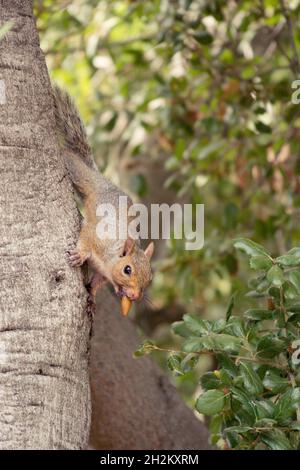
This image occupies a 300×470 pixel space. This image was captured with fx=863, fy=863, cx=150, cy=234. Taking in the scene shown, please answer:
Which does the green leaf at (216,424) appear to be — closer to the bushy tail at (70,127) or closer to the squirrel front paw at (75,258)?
the squirrel front paw at (75,258)

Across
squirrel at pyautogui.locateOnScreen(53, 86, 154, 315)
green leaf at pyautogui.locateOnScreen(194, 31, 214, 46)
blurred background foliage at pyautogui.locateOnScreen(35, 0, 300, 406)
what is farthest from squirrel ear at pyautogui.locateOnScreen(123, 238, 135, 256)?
green leaf at pyautogui.locateOnScreen(194, 31, 214, 46)

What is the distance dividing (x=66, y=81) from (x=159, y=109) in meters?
0.65

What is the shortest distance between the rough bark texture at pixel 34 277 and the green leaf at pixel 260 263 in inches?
10.7

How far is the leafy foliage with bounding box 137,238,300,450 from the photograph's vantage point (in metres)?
1.33

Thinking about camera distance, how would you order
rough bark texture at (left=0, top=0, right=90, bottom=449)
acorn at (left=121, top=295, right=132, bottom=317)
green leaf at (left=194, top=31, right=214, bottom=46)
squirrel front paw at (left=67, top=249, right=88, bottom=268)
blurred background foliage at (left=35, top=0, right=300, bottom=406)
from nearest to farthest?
rough bark texture at (left=0, top=0, right=90, bottom=449) → squirrel front paw at (left=67, top=249, right=88, bottom=268) → acorn at (left=121, top=295, right=132, bottom=317) → green leaf at (left=194, top=31, right=214, bottom=46) → blurred background foliage at (left=35, top=0, right=300, bottom=406)

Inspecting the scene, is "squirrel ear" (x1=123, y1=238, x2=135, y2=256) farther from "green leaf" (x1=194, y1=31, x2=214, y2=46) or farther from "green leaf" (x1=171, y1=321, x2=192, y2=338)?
"green leaf" (x1=194, y1=31, x2=214, y2=46)

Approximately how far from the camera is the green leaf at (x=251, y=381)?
135 cm

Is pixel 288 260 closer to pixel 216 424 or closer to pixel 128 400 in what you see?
pixel 216 424

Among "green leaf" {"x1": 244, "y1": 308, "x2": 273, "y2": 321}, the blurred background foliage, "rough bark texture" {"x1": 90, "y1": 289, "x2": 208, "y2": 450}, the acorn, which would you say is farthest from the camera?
the blurred background foliage

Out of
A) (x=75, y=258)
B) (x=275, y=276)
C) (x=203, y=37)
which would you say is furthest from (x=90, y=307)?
(x=203, y=37)

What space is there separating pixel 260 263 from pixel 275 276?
0.04 m

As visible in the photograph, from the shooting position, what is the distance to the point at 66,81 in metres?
3.15

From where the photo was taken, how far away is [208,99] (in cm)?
268

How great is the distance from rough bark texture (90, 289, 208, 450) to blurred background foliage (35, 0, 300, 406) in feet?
0.37
